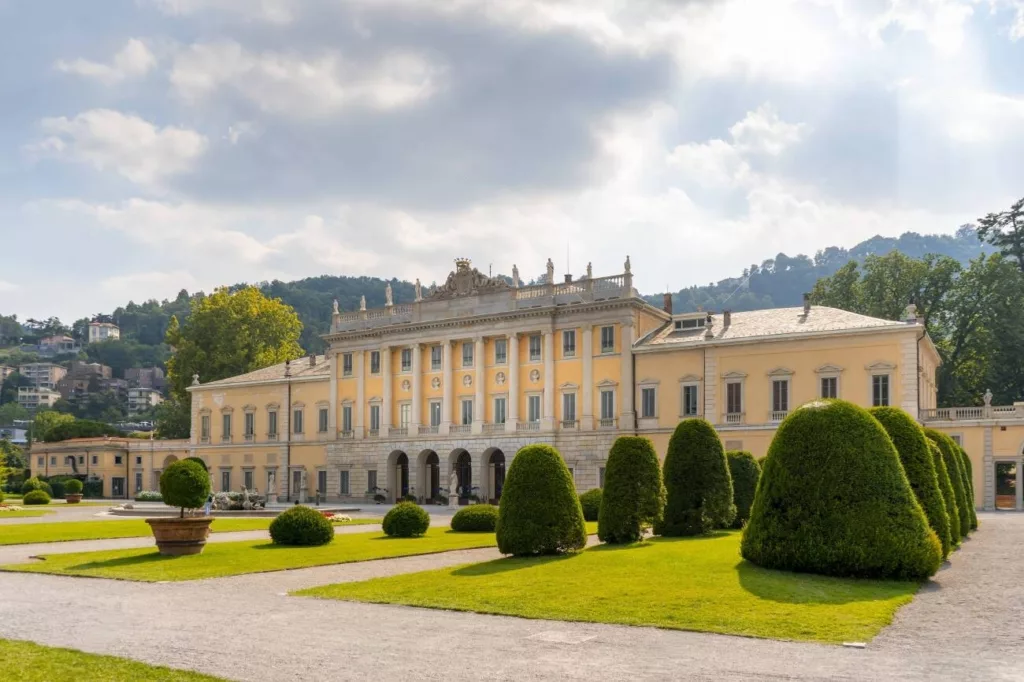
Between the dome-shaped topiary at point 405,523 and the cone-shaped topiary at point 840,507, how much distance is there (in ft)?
49.3

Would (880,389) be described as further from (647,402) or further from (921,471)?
(921,471)

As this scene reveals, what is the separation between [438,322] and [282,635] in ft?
165

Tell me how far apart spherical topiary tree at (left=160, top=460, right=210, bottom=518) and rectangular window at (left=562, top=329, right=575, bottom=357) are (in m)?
36.0

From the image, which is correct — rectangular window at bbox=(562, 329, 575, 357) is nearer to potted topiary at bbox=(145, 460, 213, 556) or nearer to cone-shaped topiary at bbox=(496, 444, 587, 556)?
potted topiary at bbox=(145, 460, 213, 556)

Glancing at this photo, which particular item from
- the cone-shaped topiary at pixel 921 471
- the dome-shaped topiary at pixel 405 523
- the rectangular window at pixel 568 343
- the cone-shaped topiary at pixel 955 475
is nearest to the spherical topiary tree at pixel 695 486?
the cone-shaped topiary at pixel 921 471

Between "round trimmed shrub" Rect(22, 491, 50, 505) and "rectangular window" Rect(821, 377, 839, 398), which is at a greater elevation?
"rectangular window" Rect(821, 377, 839, 398)

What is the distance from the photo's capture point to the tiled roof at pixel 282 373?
71562 millimetres

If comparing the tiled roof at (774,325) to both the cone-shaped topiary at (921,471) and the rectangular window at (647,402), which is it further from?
the cone-shaped topiary at (921,471)

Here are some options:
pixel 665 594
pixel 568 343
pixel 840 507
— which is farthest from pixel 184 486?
pixel 568 343

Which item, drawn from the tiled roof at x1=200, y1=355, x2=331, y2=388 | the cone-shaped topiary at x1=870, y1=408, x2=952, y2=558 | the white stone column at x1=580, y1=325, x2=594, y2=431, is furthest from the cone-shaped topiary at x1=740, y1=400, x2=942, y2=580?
the tiled roof at x1=200, y1=355, x2=331, y2=388

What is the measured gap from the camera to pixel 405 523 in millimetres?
31000

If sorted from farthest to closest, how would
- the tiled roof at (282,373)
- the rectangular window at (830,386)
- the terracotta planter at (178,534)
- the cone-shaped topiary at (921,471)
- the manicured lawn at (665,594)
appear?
the tiled roof at (282,373), the rectangular window at (830,386), the terracotta planter at (178,534), the cone-shaped topiary at (921,471), the manicured lawn at (665,594)

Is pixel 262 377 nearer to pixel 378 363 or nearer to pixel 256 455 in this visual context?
pixel 256 455

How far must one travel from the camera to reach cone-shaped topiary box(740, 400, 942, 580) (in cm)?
1678
